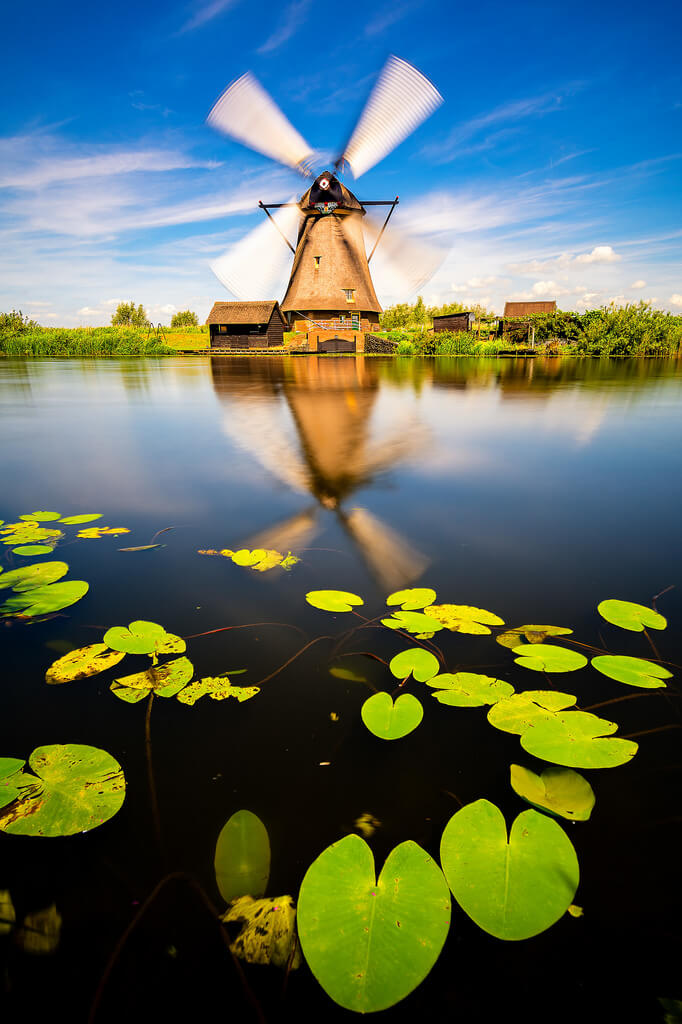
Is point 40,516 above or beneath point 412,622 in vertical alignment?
above

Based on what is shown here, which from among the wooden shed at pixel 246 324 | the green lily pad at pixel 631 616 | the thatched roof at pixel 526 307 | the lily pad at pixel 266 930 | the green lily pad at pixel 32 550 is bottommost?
the lily pad at pixel 266 930

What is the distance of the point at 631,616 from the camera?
1.91 m

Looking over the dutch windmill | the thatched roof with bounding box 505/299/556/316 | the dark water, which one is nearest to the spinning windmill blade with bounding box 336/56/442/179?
the dutch windmill

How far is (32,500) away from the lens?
3.50 meters

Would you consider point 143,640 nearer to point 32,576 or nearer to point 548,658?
point 32,576

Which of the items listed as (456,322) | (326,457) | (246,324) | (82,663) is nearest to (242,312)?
(246,324)

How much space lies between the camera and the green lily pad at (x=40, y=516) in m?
3.10

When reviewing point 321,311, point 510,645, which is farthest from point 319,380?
point 321,311

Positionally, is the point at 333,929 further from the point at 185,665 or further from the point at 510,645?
the point at 510,645

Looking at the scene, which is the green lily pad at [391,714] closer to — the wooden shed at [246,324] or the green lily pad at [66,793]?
the green lily pad at [66,793]

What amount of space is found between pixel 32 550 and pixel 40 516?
66 centimetres

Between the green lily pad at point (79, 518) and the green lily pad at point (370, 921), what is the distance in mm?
2767

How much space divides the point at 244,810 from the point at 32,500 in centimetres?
329

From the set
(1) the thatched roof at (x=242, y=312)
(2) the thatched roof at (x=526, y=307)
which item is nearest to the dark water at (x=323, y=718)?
(1) the thatched roof at (x=242, y=312)
